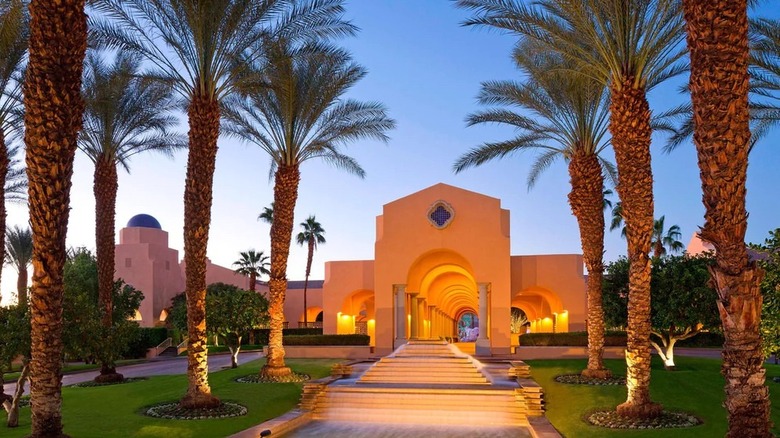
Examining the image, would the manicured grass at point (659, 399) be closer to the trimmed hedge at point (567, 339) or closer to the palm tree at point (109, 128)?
the trimmed hedge at point (567, 339)

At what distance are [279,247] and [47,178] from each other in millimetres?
12658

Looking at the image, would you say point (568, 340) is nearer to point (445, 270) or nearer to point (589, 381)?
point (589, 381)

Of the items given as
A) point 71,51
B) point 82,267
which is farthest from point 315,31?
point 82,267

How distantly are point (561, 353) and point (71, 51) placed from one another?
23709 mm

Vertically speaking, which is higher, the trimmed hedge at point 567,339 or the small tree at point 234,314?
the small tree at point 234,314

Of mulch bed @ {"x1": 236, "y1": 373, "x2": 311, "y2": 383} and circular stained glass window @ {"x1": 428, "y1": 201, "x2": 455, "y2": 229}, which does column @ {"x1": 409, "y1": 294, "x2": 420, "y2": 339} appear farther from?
mulch bed @ {"x1": 236, "y1": 373, "x2": 311, "y2": 383}

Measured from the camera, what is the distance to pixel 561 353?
28297 mm

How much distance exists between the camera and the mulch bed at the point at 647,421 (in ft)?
44.5

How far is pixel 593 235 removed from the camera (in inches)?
800

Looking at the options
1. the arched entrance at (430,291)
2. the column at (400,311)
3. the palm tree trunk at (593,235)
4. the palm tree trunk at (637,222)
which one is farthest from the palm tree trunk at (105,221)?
the palm tree trunk at (637,222)

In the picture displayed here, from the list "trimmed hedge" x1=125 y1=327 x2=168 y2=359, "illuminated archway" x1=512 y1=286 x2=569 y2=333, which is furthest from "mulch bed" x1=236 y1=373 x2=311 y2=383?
"trimmed hedge" x1=125 y1=327 x2=168 y2=359

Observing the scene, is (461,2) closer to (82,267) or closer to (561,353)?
(561,353)

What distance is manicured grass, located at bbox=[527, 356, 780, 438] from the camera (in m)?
13.2

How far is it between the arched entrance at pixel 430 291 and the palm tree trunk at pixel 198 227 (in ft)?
56.5
